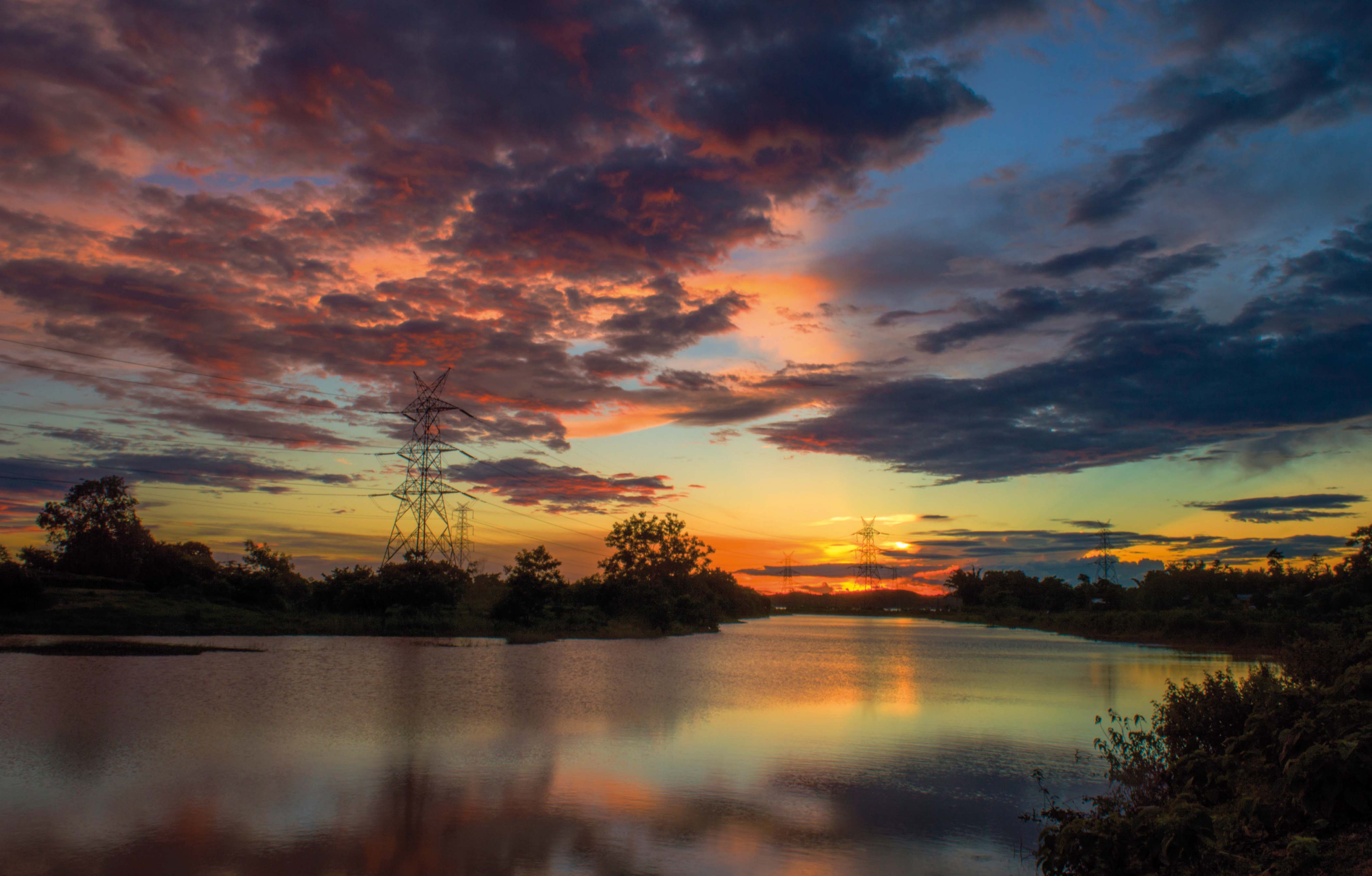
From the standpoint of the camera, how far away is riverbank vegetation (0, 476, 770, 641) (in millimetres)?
51219

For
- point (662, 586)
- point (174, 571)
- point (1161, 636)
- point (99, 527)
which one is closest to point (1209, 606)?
point (1161, 636)

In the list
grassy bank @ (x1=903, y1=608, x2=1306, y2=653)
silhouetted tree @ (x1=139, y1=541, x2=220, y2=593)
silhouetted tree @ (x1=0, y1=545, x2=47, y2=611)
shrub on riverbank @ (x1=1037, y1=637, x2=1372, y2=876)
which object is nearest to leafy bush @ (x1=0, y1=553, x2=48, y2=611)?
silhouetted tree @ (x1=0, y1=545, x2=47, y2=611)

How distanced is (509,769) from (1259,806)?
13.1m

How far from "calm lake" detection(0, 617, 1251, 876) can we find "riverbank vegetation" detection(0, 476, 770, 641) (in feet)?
67.0

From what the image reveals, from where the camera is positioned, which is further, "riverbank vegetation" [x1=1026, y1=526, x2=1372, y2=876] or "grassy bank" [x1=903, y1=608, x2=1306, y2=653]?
"grassy bank" [x1=903, y1=608, x2=1306, y2=653]

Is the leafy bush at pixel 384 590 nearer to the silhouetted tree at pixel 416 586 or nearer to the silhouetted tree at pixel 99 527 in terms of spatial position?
the silhouetted tree at pixel 416 586

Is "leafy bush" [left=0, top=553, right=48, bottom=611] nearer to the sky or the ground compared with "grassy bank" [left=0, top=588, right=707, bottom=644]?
nearer to the sky

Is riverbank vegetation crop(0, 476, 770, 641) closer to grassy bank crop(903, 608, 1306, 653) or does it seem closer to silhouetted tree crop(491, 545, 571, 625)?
silhouetted tree crop(491, 545, 571, 625)

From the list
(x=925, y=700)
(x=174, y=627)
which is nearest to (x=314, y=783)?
(x=925, y=700)

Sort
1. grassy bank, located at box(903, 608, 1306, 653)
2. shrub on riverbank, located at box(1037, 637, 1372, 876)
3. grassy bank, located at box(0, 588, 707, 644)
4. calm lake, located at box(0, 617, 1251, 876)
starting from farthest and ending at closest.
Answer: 1. grassy bank, located at box(903, 608, 1306, 653)
2. grassy bank, located at box(0, 588, 707, 644)
3. calm lake, located at box(0, 617, 1251, 876)
4. shrub on riverbank, located at box(1037, 637, 1372, 876)

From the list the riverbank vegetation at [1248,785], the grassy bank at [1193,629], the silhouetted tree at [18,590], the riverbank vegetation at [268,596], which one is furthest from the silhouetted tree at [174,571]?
the grassy bank at [1193,629]

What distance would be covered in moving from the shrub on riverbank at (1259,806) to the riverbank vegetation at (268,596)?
174 feet

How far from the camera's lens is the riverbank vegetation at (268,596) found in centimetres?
5122

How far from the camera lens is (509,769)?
53.6 ft
